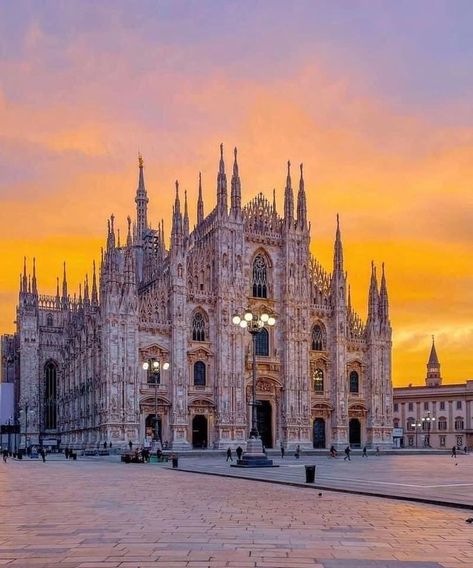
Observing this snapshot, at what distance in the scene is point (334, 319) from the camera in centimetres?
7181

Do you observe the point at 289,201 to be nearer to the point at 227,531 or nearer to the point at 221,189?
the point at 221,189

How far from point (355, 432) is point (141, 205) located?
5041 centimetres

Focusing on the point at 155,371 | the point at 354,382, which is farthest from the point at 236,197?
the point at 155,371

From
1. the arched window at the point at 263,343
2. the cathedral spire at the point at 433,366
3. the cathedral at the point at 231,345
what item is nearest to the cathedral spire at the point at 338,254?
the cathedral at the point at 231,345

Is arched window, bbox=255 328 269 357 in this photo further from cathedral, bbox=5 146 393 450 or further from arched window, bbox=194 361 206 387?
arched window, bbox=194 361 206 387

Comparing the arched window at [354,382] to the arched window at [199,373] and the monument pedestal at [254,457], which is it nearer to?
the arched window at [199,373]

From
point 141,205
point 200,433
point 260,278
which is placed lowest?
point 200,433

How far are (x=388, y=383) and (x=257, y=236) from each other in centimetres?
2058

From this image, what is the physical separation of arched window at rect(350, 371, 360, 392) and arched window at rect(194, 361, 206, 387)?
16.7 metres

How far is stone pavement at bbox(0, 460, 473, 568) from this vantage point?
1066cm

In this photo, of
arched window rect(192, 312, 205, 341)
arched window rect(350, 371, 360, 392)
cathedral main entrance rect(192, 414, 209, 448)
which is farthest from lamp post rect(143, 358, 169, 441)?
arched window rect(350, 371, 360, 392)

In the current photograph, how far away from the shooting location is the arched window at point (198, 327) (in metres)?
65.7

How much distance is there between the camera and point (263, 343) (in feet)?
227

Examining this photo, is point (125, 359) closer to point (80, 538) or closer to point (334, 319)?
point (334, 319)
